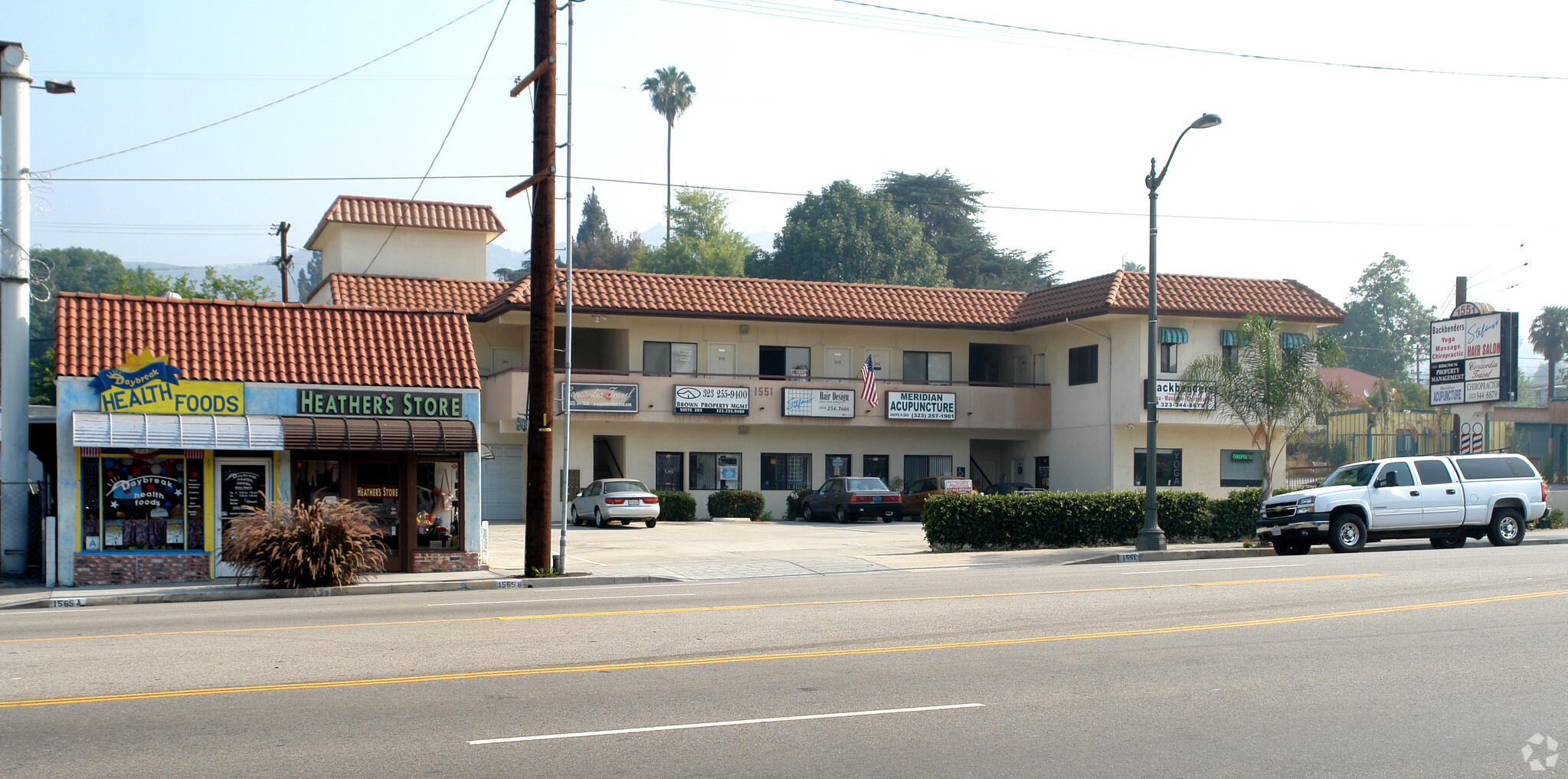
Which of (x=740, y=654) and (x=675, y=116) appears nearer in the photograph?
(x=740, y=654)

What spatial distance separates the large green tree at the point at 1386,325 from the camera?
96688 mm

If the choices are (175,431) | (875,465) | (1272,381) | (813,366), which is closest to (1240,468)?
(875,465)

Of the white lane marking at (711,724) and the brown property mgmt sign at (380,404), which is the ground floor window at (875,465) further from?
the white lane marking at (711,724)

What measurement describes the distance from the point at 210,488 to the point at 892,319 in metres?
24.6

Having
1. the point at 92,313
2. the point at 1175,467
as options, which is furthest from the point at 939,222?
the point at 92,313

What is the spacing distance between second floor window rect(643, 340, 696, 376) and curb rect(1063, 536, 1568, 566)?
19.6m

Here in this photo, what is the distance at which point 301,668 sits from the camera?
9.92 meters

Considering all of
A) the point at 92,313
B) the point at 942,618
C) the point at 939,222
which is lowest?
the point at 942,618

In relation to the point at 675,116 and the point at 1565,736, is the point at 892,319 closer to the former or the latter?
the point at 1565,736

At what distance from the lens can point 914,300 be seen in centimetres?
4219

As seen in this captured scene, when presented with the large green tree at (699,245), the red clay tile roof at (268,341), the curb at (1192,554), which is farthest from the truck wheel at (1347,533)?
the large green tree at (699,245)

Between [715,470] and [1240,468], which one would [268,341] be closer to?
[715,470]

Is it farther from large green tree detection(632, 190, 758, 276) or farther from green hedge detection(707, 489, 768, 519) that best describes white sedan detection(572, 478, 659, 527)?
large green tree detection(632, 190, 758, 276)

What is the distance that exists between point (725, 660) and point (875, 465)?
32.3 m
